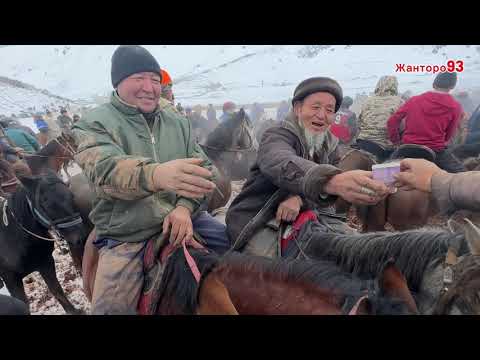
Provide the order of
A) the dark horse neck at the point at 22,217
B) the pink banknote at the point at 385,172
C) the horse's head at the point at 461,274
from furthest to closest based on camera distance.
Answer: the dark horse neck at the point at 22,217 → the pink banknote at the point at 385,172 → the horse's head at the point at 461,274

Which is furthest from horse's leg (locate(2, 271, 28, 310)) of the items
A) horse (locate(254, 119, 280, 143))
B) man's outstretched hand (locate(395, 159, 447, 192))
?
man's outstretched hand (locate(395, 159, 447, 192))

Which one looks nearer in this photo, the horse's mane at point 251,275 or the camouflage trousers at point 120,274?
the horse's mane at point 251,275

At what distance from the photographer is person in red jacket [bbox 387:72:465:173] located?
1.91 metres

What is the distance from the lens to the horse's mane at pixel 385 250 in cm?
171

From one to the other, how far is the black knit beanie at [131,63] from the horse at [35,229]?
788 millimetres

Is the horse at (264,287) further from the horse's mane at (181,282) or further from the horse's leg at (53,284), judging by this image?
the horse's leg at (53,284)

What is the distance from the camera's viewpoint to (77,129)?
1.87 m

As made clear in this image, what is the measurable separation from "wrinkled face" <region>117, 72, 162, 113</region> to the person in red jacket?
148cm

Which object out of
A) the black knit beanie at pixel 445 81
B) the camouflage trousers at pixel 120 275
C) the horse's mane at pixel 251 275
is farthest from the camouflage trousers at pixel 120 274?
the black knit beanie at pixel 445 81

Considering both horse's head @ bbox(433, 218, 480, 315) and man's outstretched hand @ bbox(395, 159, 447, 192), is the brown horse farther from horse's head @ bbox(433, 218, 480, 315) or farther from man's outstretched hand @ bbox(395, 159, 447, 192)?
horse's head @ bbox(433, 218, 480, 315)

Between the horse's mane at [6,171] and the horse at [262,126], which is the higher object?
the horse at [262,126]

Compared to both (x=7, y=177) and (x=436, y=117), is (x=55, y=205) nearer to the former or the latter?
(x=7, y=177)
